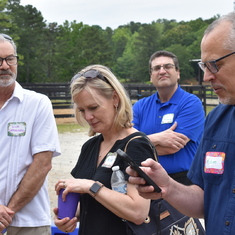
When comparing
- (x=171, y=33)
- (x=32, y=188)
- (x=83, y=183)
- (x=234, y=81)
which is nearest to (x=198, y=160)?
(x=234, y=81)

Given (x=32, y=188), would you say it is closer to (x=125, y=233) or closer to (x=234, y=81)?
(x=125, y=233)

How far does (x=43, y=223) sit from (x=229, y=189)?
5.87 feet

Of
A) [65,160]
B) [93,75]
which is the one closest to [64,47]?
[65,160]

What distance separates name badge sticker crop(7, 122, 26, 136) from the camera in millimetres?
3150

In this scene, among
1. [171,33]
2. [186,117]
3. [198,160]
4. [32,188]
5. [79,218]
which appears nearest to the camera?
[198,160]

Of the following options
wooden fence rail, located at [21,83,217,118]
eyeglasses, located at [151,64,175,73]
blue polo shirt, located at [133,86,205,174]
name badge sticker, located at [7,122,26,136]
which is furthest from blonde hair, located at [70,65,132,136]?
wooden fence rail, located at [21,83,217,118]

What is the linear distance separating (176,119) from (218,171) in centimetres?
205

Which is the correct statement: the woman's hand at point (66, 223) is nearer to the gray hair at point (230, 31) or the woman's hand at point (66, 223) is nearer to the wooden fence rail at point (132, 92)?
the gray hair at point (230, 31)

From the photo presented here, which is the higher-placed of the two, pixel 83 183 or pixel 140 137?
pixel 140 137

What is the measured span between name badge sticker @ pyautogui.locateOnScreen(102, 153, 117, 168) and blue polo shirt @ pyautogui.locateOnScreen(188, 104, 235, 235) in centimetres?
50

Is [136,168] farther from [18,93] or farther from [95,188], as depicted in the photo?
[18,93]

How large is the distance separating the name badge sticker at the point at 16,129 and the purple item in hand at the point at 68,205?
0.92 m

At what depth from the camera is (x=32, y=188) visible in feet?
10.3

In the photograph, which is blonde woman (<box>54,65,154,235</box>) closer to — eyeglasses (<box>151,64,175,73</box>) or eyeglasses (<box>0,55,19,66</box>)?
eyeglasses (<box>0,55,19,66</box>)
